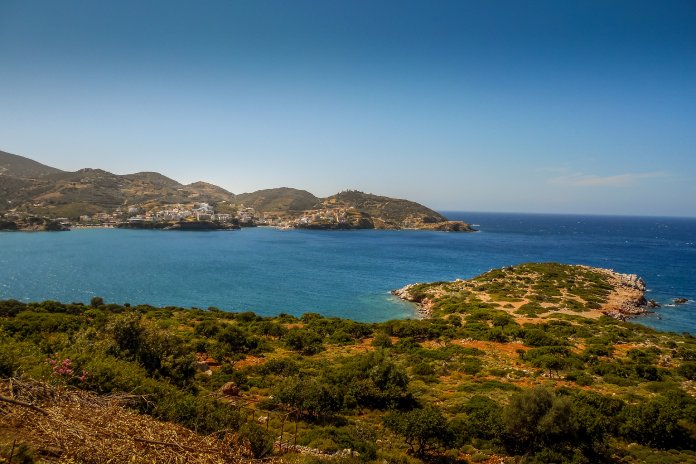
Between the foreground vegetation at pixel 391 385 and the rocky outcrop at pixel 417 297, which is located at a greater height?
the foreground vegetation at pixel 391 385

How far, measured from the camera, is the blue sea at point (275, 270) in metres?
48.4

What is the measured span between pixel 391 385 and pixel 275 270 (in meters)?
58.0

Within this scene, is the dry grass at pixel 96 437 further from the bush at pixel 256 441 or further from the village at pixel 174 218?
the village at pixel 174 218

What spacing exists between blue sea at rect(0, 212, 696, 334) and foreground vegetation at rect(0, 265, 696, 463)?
18.3 meters

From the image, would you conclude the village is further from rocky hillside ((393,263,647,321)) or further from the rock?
the rock

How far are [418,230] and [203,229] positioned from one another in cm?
10903

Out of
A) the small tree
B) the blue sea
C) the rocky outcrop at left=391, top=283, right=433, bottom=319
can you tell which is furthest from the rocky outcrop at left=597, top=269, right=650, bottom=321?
the small tree

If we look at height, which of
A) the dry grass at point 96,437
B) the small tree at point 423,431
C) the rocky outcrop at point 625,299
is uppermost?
the dry grass at point 96,437

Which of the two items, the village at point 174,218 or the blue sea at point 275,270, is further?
the village at point 174,218

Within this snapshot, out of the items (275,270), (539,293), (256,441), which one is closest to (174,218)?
(275,270)

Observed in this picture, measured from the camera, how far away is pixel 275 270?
7231cm

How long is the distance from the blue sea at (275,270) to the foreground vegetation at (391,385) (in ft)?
60.1

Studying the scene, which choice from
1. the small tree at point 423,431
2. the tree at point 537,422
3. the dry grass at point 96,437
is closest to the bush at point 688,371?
the tree at point 537,422

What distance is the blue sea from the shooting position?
48438 millimetres
